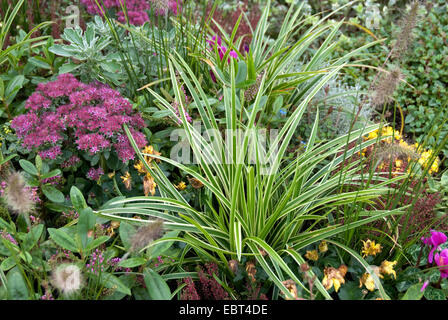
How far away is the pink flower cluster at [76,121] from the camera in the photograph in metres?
1.76

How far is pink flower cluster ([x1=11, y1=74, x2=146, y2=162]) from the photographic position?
1758mm

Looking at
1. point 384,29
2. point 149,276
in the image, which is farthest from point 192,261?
point 384,29

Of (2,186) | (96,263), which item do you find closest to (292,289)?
(96,263)

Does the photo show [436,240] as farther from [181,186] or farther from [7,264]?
[7,264]

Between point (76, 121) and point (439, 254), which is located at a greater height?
point (76, 121)

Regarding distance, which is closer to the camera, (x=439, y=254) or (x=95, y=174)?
(x=439, y=254)

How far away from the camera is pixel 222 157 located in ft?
5.73

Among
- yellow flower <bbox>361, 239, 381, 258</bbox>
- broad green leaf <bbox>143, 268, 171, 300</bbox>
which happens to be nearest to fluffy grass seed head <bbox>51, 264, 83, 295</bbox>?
broad green leaf <bbox>143, 268, 171, 300</bbox>

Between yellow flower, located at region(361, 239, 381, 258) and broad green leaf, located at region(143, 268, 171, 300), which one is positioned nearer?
broad green leaf, located at region(143, 268, 171, 300)

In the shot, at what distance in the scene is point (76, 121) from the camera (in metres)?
1.77

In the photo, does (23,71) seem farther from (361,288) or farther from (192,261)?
(361,288)

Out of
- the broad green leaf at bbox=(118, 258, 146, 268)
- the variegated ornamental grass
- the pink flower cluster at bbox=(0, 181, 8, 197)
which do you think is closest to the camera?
the broad green leaf at bbox=(118, 258, 146, 268)

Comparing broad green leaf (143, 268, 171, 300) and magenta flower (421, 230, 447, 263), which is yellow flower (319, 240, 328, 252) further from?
broad green leaf (143, 268, 171, 300)
